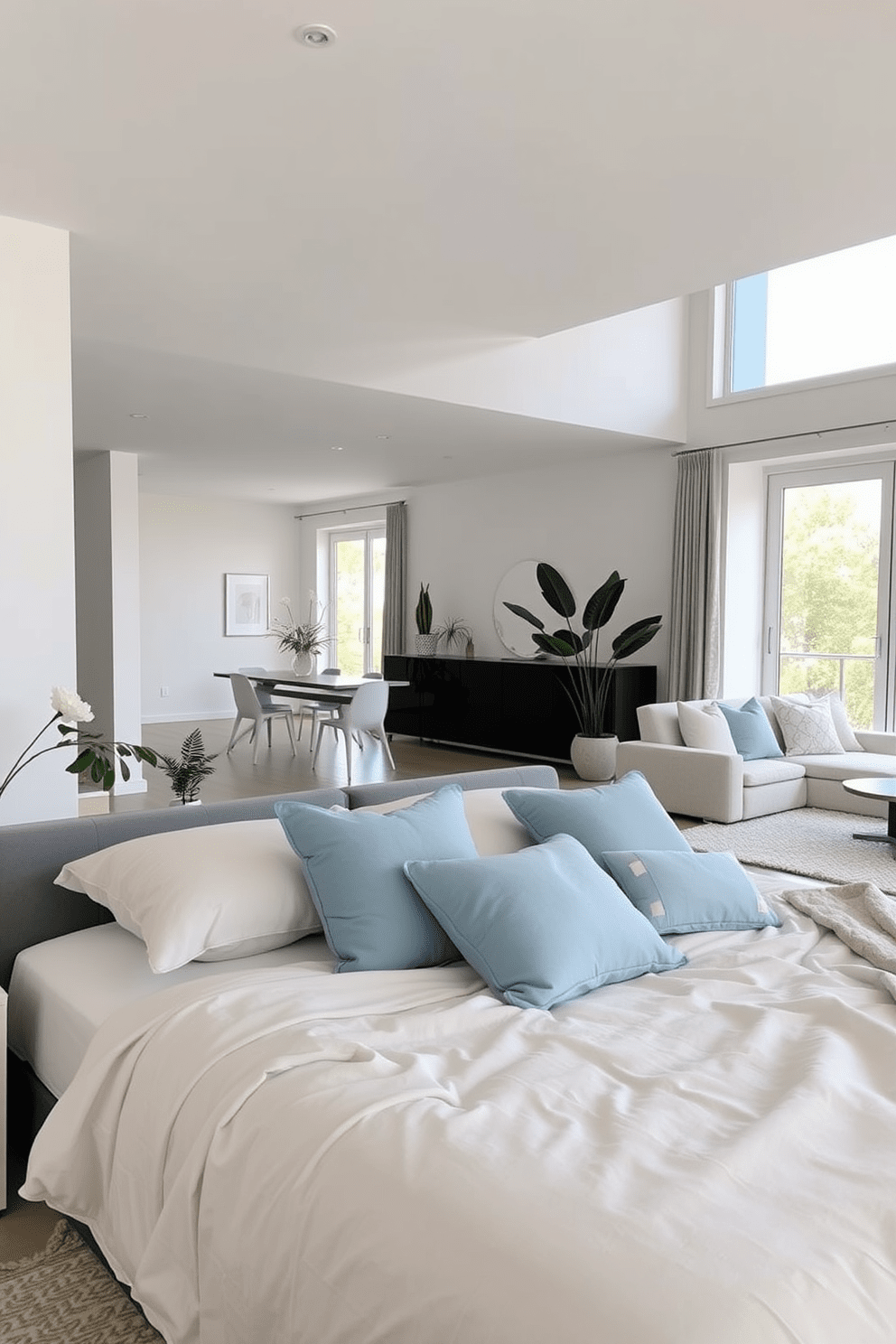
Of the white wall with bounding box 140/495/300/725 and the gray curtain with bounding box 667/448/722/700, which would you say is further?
the white wall with bounding box 140/495/300/725

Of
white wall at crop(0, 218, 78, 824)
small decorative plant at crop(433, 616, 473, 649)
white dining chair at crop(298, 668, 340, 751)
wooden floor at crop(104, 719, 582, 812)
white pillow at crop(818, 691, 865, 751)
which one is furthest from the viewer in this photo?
small decorative plant at crop(433, 616, 473, 649)

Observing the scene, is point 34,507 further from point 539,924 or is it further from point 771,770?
point 771,770

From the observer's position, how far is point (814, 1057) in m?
1.71

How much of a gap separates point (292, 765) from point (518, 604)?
2.62m

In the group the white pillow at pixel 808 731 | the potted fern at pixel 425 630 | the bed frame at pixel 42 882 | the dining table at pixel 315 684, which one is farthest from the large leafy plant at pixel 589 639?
the bed frame at pixel 42 882

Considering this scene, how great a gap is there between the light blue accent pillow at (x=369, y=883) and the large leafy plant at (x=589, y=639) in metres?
5.27

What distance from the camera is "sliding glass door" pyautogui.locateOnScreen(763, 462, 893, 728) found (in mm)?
7258

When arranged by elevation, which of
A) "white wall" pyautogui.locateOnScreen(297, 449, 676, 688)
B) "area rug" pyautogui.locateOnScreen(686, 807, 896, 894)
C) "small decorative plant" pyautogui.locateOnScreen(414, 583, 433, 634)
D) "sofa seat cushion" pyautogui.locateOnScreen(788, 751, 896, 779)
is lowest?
"area rug" pyautogui.locateOnScreen(686, 807, 896, 894)

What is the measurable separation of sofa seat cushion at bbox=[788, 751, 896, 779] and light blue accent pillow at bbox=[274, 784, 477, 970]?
4.61m

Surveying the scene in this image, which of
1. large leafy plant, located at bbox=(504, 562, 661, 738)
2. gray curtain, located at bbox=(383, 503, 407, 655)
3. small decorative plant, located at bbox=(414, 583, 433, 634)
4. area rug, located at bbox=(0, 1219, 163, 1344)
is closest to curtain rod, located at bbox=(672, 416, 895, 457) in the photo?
large leafy plant, located at bbox=(504, 562, 661, 738)

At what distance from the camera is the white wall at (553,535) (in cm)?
834

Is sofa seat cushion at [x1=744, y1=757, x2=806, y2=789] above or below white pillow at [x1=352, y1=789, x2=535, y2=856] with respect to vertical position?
below

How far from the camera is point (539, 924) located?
2.06m

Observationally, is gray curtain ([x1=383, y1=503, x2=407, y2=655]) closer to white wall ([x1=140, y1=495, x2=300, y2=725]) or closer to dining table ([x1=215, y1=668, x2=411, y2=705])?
dining table ([x1=215, y1=668, x2=411, y2=705])
